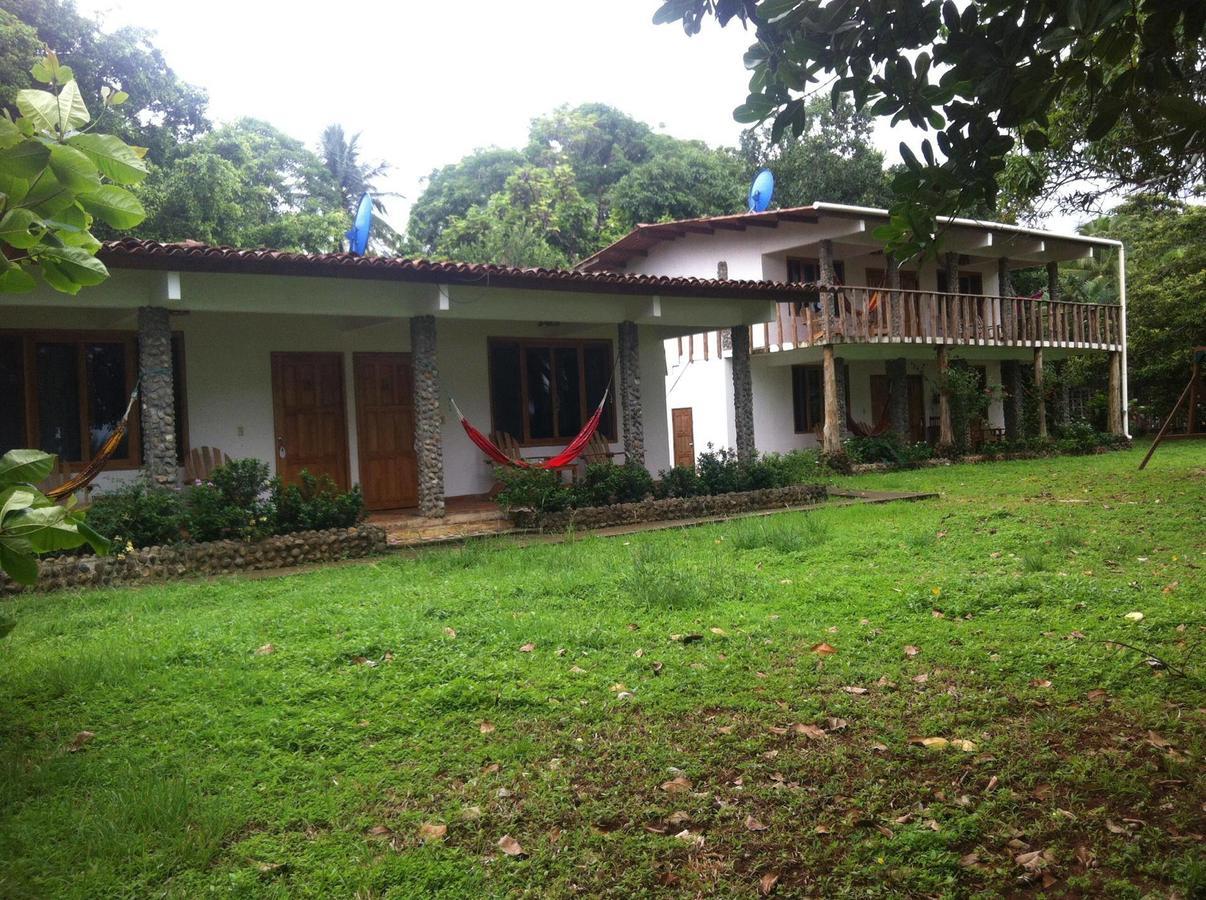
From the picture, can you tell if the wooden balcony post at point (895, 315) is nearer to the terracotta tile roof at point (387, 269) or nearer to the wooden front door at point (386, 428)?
the terracotta tile roof at point (387, 269)

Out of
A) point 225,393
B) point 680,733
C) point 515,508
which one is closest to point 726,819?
point 680,733

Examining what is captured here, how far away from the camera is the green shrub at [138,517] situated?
830 centimetres

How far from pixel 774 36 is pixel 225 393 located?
9.05 m

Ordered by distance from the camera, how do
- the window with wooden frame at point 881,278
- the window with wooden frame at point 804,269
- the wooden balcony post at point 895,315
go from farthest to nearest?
the window with wooden frame at point 881,278, the window with wooden frame at point 804,269, the wooden balcony post at point 895,315

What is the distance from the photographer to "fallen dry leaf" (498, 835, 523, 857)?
118 inches

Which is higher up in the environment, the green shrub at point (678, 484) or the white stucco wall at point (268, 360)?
the white stucco wall at point (268, 360)

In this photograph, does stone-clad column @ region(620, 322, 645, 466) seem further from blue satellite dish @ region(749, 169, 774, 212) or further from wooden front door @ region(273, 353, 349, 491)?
blue satellite dish @ region(749, 169, 774, 212)

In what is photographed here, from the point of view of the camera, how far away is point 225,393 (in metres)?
10.9

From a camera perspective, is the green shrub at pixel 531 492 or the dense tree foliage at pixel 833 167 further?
the dense tree foliage at pixel 833 167

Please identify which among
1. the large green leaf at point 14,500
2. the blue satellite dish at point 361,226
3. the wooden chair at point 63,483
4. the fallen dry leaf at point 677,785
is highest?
the blue satellite dish at point 361,226

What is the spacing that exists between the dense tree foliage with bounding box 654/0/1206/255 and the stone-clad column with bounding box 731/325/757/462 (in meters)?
9.64

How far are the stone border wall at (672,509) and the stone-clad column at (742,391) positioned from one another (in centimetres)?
104

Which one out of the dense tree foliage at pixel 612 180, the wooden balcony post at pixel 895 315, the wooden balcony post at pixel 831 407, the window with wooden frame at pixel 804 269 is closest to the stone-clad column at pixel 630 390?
the wooden balcony post at pixel 831 407

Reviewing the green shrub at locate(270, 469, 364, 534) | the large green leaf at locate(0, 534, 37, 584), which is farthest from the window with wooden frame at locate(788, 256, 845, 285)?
the large green leaf at locate(0, 534, 37, 584)
